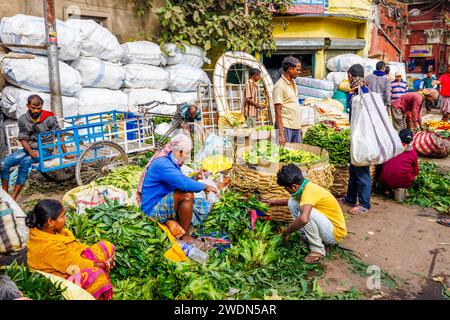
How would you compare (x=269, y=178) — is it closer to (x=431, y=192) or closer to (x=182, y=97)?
(x=431, y=192)

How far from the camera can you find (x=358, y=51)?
51.6 feet

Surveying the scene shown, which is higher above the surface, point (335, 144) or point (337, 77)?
point (337, 77)

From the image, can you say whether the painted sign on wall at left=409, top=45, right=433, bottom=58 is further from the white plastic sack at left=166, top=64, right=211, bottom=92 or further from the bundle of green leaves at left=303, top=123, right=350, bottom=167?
the bundle of green leaves at left=303, top=123, right=350, bottom=167

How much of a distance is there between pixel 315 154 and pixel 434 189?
2132 millimetres

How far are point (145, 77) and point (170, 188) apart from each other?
18.9ft

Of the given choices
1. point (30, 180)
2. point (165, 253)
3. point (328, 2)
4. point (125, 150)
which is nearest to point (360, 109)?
point (165, 253)

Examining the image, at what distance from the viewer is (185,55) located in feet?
33.3

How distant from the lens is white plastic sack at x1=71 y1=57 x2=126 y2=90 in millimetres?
8023

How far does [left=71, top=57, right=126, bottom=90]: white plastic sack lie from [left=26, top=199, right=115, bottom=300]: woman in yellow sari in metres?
5.72

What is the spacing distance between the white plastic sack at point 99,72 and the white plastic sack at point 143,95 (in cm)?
33

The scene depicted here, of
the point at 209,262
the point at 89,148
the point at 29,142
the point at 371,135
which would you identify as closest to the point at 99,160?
the point at 89,148

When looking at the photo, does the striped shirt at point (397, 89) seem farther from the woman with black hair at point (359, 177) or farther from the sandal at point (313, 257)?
the sandal at point (313, 257)

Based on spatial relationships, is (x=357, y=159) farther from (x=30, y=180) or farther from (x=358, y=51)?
(x=358, y=51)

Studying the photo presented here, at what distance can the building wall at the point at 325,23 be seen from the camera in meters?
14.0
